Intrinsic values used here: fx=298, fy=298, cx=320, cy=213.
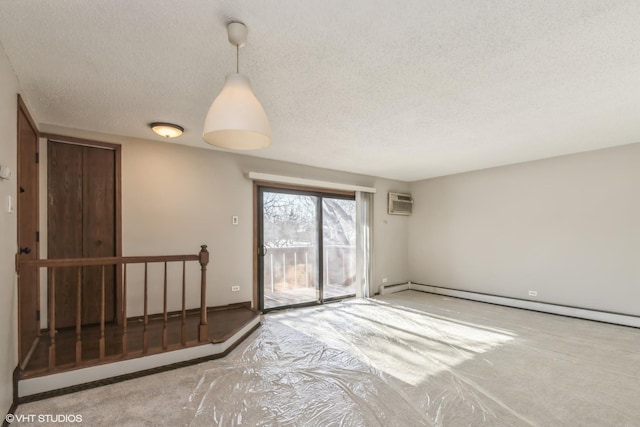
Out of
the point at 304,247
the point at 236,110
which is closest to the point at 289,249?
the point at 304,247

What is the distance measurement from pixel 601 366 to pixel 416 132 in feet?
9.43

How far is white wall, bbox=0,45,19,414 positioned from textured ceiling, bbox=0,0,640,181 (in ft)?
0.67

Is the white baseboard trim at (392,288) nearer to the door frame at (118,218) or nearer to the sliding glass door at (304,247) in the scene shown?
the sliding glass door at (304,247)

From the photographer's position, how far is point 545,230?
4602 millimetres

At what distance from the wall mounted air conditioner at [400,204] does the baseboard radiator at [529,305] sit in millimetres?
1543

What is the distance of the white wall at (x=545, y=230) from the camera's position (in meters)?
3.95

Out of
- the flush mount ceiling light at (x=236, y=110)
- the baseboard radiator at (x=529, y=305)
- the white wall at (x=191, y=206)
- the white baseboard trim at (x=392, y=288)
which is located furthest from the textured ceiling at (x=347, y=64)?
the white baseboard trim at (x=392, y=288)

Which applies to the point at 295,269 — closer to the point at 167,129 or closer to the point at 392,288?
the point at 392,288

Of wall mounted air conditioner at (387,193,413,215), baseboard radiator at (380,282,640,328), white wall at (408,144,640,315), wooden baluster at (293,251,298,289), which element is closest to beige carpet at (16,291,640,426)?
baseboard radiator at (380,282,640,328)

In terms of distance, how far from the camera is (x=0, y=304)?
191 centimetres

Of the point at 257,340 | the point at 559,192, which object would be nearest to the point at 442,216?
the point at 559,192

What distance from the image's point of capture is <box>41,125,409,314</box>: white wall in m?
3.64

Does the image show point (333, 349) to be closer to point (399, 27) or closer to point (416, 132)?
point (416, 132)

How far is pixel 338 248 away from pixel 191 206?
8.81 feet
